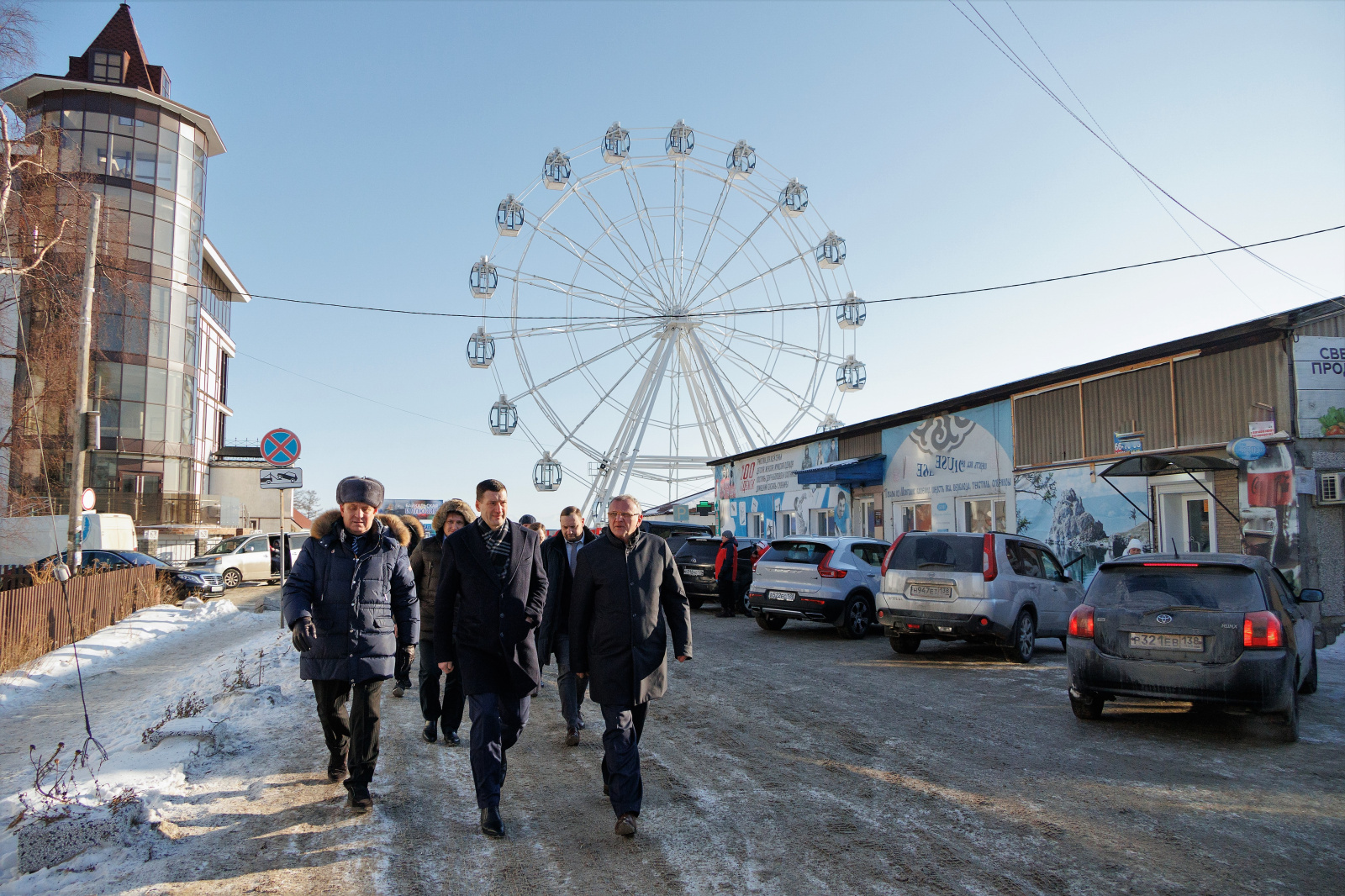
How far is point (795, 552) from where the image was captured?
46.2 feet

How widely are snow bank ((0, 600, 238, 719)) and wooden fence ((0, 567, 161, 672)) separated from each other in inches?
9.8

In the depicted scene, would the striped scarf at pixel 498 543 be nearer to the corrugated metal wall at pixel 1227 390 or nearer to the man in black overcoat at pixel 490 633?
the man in black overcoat at pixel 490 633

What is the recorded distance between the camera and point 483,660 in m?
4.61

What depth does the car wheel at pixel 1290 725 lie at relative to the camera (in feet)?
21.4

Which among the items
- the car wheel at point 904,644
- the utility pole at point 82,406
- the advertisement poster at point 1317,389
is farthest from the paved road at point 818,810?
the utility pole at point 82,406

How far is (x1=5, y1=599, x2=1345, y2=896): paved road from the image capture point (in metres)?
3.94

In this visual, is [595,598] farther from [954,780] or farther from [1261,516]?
[1261,516]

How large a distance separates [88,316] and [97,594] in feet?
18.9

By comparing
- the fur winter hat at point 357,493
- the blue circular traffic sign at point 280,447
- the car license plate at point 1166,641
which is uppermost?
the blue circular traffic sign at point 280,447

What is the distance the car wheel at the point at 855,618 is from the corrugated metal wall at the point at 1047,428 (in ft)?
18.6

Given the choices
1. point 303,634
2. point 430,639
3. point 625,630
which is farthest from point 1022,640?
point 303,634

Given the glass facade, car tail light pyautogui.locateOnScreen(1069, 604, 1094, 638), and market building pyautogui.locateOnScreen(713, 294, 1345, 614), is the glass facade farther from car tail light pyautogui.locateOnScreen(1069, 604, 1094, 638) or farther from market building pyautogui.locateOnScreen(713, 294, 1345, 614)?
car tail light pyautogui.locateOnScreen(1069, 604, 1094, 638)

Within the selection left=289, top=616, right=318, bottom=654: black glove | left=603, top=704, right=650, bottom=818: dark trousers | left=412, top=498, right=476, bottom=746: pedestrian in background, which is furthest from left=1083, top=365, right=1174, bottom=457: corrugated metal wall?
left=289, top=616, right=318, bottom=654: black glove

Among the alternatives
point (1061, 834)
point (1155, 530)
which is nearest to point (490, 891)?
point (1061, 834)
